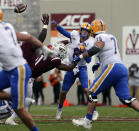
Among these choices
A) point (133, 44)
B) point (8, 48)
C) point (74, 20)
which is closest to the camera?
point (8, 48)

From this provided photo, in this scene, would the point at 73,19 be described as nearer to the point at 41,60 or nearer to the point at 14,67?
the point at 41,60

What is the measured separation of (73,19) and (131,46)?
299 centimetres

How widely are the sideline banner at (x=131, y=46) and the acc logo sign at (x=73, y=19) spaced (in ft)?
6.16

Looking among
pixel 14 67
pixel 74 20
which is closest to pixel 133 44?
pixel 74 20

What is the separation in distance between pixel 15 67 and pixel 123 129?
2.65 metres

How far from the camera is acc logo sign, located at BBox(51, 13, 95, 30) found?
1040 inches

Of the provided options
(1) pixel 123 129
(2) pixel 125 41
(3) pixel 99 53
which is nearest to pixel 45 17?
(3) pixel 99 53

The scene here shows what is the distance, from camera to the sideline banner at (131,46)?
25.8 m

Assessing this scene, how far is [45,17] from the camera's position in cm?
1093

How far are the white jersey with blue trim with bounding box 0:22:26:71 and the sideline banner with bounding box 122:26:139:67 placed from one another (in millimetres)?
18339

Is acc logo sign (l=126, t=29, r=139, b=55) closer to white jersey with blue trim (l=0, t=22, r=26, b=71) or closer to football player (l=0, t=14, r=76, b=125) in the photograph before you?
football player (l=0, t=14, r=76, b=125)

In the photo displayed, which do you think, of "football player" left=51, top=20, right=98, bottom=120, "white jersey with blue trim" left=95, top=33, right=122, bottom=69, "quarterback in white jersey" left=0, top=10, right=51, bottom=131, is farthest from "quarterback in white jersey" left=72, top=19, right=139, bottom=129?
"football player" left=51, top=20, right=98, bottom=120

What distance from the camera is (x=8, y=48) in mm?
7621

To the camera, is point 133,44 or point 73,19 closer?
point 133,44
